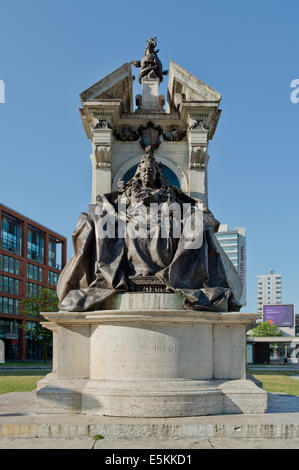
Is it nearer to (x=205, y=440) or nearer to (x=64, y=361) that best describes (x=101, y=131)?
(x=64, y=361)

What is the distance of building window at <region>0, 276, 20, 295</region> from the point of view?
234 feet

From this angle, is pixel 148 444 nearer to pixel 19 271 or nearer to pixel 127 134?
pixel 127 134

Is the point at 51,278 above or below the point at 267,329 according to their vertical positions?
above

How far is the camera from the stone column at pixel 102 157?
13.5 m

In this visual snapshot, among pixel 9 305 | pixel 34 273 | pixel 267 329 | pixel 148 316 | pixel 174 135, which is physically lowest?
pixel 267 329

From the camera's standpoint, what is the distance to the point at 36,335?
70.1m

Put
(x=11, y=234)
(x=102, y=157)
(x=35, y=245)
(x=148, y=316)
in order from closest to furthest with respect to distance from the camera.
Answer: (x=148, y=316) < (x=102, y=157) < (x=11, y=234) < (x=35, y=245)

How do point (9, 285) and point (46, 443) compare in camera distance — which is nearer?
point (46, 443)

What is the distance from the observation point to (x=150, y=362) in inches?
357

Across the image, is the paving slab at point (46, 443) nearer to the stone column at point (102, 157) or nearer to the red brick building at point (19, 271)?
the stone column at point (102, 157)

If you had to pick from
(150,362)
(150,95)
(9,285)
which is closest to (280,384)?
(150,95)

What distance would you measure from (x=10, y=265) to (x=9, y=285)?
2.72 m

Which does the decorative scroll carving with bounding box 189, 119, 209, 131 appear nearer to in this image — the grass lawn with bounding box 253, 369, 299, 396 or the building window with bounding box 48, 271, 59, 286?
the grass lawn with bounding box 253, 369, 299, 396

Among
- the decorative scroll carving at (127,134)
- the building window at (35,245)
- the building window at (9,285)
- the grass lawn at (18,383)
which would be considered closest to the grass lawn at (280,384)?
the grass lawn at (18,383)
